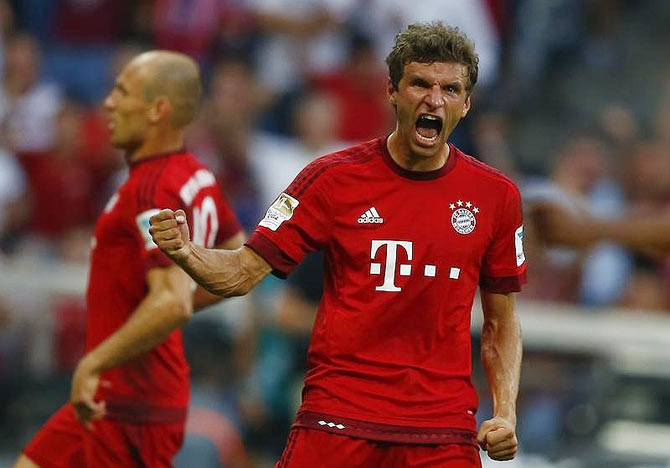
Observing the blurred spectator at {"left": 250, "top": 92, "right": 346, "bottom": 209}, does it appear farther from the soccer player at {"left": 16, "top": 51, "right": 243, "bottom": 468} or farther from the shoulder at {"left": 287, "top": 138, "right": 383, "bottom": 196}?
the shoulder at {"left": 287, "top": 138, "right": 383, "bottom": 196}

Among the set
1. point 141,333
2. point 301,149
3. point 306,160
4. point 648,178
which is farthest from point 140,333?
point 648,178

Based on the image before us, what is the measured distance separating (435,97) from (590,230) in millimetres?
2070

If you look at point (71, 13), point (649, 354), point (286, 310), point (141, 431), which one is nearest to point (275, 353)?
point (286, 310)

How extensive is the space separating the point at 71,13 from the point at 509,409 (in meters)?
9.41

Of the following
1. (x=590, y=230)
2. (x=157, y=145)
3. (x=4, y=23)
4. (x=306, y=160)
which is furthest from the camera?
(x=4, y=23)

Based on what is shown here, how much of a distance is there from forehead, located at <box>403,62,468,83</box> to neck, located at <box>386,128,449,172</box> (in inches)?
9.6

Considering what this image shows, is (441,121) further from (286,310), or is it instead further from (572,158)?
(572,158)

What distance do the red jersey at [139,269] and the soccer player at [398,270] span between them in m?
1.10

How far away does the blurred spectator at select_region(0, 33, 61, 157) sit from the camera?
40.3ft

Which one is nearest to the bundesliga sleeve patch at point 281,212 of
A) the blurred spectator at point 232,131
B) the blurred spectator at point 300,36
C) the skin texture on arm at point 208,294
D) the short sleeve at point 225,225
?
the short sleeve at point 225,225

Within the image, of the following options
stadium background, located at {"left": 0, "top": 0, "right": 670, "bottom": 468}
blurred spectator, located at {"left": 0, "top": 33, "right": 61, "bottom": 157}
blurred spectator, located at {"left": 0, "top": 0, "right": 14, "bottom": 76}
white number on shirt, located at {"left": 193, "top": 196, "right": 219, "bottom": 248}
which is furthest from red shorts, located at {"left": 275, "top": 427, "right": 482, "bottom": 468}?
blurred spectator, located at {"left": 0, "top": 0, "right": 14, "bottom": 76}

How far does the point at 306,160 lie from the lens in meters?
11.2

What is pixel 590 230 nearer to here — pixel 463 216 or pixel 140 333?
pixel 463 216

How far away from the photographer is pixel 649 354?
369 inches
